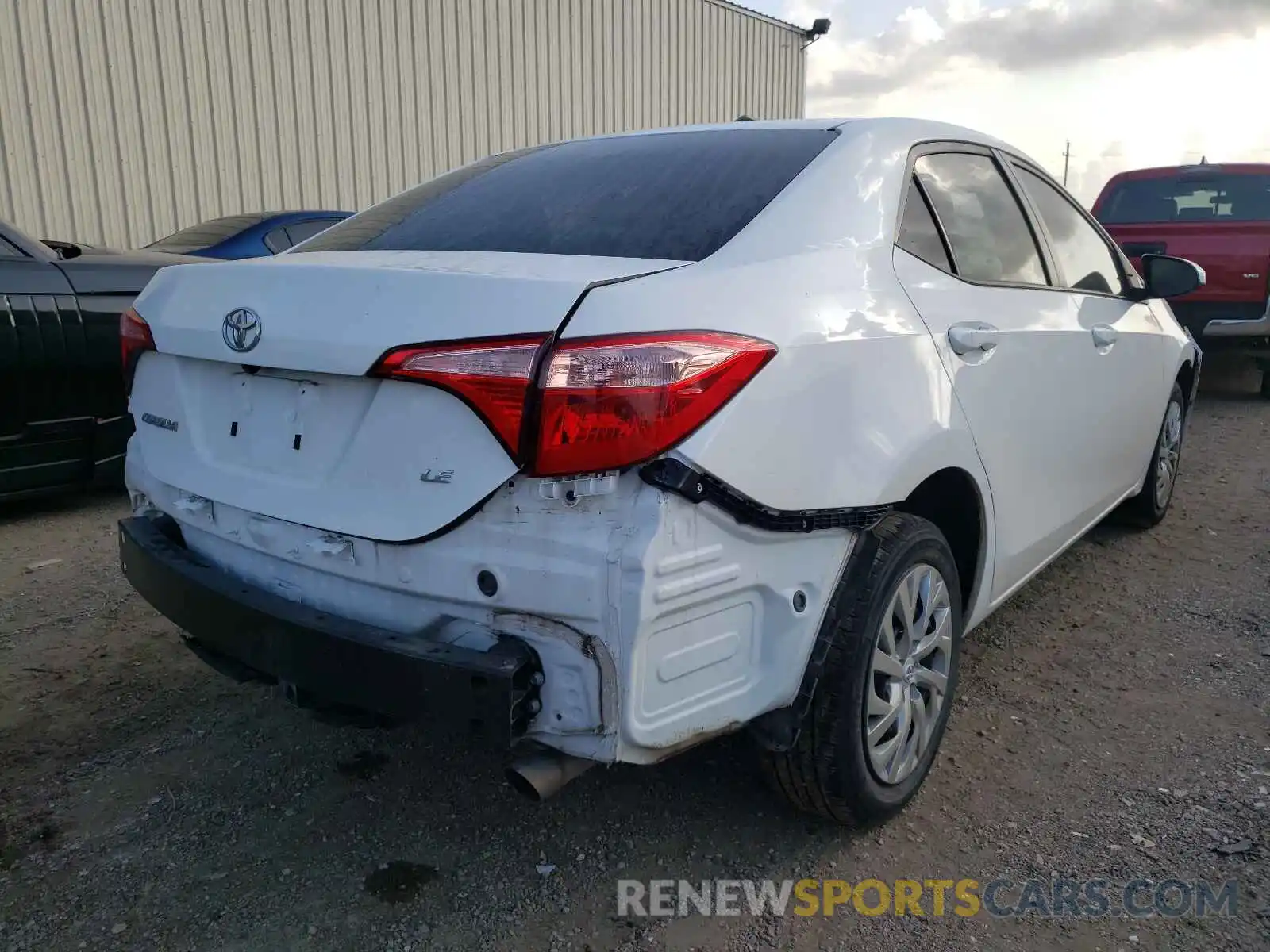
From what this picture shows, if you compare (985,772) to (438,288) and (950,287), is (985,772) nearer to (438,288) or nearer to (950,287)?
(950,287)

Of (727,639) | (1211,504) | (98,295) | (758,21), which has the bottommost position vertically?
(1211,504)

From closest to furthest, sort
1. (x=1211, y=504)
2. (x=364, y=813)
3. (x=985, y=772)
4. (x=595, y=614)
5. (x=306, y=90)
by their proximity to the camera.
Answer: (x=595, y=614) → (x=364, y=813) → (x=985, y=772) → (x=1211, y=504) → (x=306, y=90)

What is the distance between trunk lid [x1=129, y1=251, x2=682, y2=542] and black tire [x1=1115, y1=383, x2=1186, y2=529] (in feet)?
10.6

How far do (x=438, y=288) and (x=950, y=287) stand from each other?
128cm

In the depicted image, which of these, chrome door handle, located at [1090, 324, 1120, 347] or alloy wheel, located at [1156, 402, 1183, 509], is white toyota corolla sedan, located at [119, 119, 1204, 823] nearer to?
chrome door handle, located at [1090, 324, 1120, 347]

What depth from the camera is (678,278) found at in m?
1.83

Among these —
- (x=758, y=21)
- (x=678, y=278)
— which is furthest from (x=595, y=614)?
(x=758, y=21)

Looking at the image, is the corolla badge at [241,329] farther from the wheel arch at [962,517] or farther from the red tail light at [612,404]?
the wheel arch at [962,517]

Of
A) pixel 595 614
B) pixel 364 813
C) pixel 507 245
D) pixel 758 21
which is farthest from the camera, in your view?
pixel 758 21

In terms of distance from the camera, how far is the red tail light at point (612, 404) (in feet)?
5.42

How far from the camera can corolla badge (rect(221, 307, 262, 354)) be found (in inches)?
78.9

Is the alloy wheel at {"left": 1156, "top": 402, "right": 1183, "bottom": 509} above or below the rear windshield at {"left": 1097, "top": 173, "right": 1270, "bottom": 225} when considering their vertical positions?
below

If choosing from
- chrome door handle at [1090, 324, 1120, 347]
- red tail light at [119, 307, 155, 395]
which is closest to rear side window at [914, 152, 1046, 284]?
chrome door handle at [1090, 324, 1120, 347]

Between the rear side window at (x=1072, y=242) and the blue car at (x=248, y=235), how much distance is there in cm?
506
